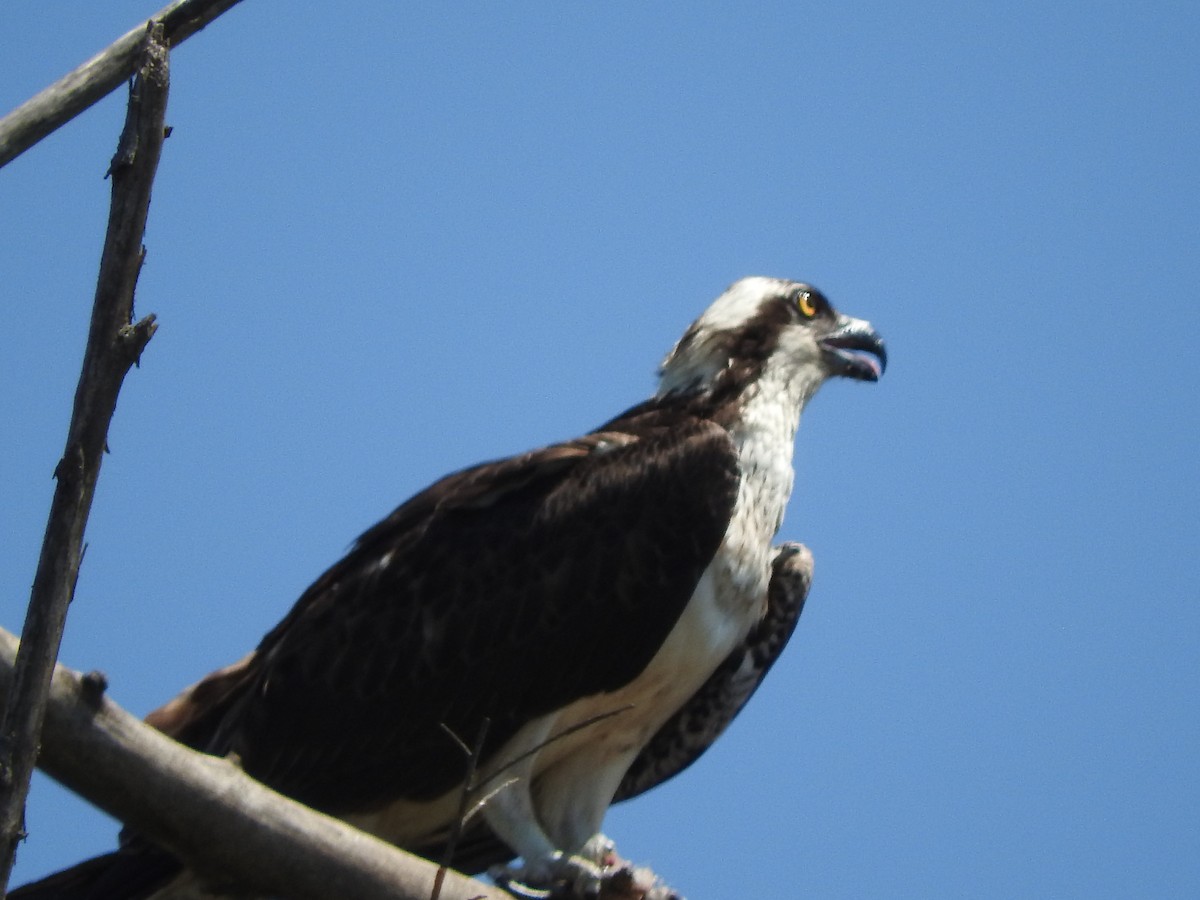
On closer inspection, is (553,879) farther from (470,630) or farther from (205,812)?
(205,812)

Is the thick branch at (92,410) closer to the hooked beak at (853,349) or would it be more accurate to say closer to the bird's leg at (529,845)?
the bird's leg at (529,845)

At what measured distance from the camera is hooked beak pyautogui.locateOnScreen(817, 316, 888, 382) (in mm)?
8438

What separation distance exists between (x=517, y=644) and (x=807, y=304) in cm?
239

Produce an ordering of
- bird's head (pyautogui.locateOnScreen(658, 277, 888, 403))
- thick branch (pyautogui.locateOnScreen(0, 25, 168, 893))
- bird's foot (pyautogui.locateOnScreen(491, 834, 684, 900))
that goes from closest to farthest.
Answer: thick branch (pyautogui.locateOnScreen(0, 25, 168, 893)) < bird's foot (pyautogui.locateOnScreen(491, 834, 684, 900)) < bird's head (pyautogui.locateOnScreen(658, 277, 888, 403))

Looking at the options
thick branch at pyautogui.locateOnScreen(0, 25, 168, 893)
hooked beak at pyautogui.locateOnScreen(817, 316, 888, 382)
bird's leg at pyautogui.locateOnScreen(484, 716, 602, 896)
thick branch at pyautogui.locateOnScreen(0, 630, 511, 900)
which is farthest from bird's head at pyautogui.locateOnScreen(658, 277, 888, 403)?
thick branch at pyautogui.locateOnScreen(0, 25, 168, 893)

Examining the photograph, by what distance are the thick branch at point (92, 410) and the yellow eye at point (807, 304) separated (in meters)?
4.77

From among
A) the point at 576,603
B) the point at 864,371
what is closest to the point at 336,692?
the point at 576,603

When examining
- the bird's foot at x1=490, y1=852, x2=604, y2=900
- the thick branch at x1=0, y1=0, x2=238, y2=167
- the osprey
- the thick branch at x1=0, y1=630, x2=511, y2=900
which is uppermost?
the thick branch at x1=0, y1=0, x2=238, y2=167

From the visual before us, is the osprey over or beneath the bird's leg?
over

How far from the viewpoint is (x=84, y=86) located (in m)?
5.26

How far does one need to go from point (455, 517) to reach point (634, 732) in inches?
45.5

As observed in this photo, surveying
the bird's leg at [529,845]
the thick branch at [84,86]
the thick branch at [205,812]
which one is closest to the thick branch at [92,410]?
the thick branch at [205,812]

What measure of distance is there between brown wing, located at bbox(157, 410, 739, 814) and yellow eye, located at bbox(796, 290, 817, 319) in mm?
1375

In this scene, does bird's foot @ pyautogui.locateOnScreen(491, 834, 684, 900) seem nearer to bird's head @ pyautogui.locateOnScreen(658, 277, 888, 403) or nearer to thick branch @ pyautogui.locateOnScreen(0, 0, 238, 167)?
bird's head @ pyautogui.locateOnScreen(658, 277, 888, 403)
